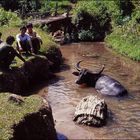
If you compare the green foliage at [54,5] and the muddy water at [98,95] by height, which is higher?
the green foliage at [54,5]

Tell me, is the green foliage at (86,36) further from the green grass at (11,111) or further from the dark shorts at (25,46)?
the green grass at (11,111)

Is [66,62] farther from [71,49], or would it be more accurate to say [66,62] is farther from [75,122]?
[75,122]

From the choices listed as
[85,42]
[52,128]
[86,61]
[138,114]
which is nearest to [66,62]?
[86,61]

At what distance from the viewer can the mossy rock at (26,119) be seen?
9750mm

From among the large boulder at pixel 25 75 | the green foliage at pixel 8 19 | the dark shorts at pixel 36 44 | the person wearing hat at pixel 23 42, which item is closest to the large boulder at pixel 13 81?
the large boulder at pixel 25 75

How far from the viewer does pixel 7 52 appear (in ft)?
46.9

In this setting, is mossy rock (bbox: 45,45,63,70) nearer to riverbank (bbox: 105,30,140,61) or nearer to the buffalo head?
the buffalo head

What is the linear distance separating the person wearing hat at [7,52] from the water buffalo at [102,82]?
2924mm

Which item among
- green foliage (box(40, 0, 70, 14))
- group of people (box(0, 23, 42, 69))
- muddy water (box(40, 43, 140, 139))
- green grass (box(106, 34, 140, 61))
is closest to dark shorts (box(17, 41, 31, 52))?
group of people (box(0, 23, 42, 69))

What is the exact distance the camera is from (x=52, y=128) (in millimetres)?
10789

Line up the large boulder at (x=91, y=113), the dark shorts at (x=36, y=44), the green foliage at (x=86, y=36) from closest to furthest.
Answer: the large boulder at (x=91, y=113) < the dark shorts at (x=36, y=44) < the green foliage at (x=86, y=36)

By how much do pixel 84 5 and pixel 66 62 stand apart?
7343mm

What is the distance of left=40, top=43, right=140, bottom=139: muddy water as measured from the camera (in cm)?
1207

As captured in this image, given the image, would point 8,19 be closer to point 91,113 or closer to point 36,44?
point 36,44
